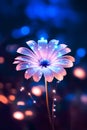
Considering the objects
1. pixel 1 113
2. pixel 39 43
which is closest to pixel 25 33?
pixel 39 43

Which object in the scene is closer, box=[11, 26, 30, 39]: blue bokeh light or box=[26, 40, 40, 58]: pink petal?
box=[26, 40, 40, 58]: pink petal

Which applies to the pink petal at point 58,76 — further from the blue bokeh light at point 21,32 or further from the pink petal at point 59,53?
the blue bokeh light at point 21,32

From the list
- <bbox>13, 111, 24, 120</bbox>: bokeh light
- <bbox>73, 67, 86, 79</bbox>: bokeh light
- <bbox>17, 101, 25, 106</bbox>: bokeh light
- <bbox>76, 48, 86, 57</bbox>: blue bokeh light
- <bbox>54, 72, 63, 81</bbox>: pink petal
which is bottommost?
<bbox>13, 111, 24, 120</bbox>: bokeh light

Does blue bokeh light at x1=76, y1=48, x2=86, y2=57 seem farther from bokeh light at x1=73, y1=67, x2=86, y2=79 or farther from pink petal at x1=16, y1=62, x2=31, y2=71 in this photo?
pink petal at x1=16, y1=62, x2=31, y2=71

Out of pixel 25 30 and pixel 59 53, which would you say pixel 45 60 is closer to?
pixel 59 53

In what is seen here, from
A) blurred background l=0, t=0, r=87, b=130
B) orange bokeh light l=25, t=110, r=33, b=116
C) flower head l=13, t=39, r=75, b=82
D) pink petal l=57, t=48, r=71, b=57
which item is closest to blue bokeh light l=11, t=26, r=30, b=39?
blurred background l=0, t=0, r=87, b=130

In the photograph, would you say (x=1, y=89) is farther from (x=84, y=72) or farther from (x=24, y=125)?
(x=84, y=72)

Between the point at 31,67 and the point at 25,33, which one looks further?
the point at 25,33
